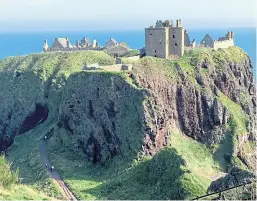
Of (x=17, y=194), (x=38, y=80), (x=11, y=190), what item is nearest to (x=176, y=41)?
(x=38, y=80)

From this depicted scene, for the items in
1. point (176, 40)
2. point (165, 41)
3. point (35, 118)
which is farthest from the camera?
point (35, 118)

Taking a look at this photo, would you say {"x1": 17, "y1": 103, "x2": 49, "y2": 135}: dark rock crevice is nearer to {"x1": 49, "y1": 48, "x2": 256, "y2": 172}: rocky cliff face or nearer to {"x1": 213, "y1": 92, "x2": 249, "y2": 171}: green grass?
{"x1": 49, "y1": 48, "x2": 256, "y2": 172}: rocky cliff face

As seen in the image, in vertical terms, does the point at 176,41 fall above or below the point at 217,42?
above

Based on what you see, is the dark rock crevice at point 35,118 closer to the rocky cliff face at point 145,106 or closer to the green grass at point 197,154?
the rocky cliff face at point 145,106

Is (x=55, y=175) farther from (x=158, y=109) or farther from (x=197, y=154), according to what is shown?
(x=197, y=154)

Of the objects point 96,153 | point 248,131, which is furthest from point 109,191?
point 248,131

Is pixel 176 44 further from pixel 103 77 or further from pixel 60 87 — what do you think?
pixel 60 87

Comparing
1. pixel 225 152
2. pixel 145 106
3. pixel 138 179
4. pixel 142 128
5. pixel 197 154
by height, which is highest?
pixel 145 106
